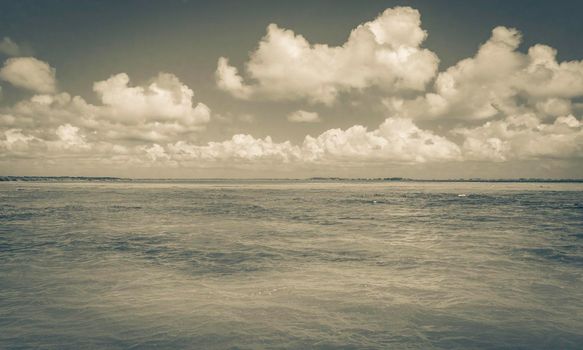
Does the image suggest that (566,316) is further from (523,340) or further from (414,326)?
(414,326)

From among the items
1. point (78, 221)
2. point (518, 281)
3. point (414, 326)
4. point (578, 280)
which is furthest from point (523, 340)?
point (78, 221)

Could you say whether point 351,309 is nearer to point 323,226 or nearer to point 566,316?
point 566,316

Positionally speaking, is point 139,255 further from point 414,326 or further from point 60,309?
point 414,326

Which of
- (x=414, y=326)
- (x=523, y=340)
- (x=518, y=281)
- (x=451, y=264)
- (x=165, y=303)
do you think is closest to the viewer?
(x=523, y=340)

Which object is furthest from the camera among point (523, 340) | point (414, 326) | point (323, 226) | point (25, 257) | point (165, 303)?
point (323, 226)

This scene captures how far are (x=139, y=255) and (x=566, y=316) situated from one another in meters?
16.3

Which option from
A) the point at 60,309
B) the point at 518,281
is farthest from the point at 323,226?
the point at 60,309

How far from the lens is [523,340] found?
8562 mm

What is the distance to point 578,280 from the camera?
1390 cm

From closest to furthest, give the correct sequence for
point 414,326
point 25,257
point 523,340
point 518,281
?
point 523,340
point 414,326
point 518,281
point 25,257

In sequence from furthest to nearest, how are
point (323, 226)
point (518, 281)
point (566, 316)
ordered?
point (323, 226) < point (518, 281) < point (566, 316)

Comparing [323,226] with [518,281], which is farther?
[323,226]

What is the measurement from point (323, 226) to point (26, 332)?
72.0 feet

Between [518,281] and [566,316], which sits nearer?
[566,316]
